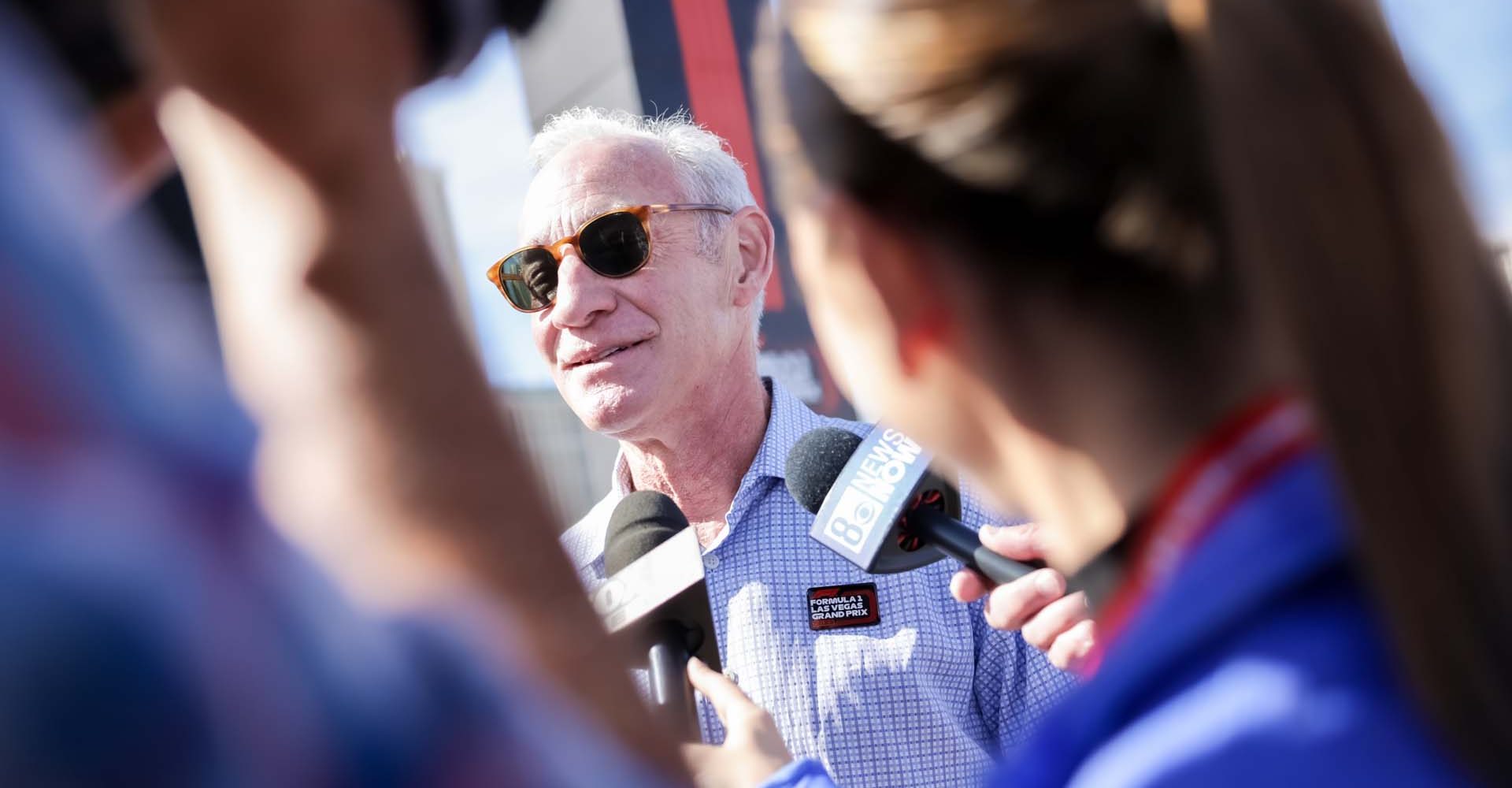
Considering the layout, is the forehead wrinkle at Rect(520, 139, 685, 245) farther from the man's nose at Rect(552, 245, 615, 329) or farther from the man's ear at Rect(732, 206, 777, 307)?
the man's ear at Rect(732, 206, 777, 307)

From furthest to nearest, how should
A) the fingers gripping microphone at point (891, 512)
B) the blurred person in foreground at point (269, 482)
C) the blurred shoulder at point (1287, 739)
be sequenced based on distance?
the fingers gripping microphone at point (891, 512) < the blurred shoulder at point (1287, 739) < the blurred person in foreground at point (269, 482)

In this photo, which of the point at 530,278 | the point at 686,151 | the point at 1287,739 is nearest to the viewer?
the point at 1287,739

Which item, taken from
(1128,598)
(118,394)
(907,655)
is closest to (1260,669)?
(1128,598)

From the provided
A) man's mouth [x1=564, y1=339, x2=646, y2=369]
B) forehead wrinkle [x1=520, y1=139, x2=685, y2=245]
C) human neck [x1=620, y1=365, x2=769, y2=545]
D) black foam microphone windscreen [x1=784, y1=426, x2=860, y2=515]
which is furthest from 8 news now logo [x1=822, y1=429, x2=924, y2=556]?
forehead wrinkle [x1=520, y1=139, x2=685, y2=245]

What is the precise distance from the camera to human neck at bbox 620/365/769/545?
314cm

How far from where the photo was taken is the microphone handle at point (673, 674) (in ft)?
5.51

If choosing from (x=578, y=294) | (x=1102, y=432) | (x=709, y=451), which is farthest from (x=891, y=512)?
(x=578, y=294)

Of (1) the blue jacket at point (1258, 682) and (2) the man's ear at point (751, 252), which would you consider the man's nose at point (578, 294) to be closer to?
(2) the man's ear at point (751, 252)

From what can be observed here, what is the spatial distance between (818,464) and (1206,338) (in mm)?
1352

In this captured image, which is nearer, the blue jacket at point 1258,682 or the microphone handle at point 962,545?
the blue jacket at point 1258,682

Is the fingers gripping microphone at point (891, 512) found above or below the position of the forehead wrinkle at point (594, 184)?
below

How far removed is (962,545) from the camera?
1.83 meters

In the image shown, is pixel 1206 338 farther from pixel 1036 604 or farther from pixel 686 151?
pixel 686 151

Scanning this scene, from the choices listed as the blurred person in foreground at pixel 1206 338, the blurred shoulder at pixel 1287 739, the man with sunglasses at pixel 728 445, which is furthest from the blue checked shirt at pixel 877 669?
the blurred shoulder at pixel 1287 739
